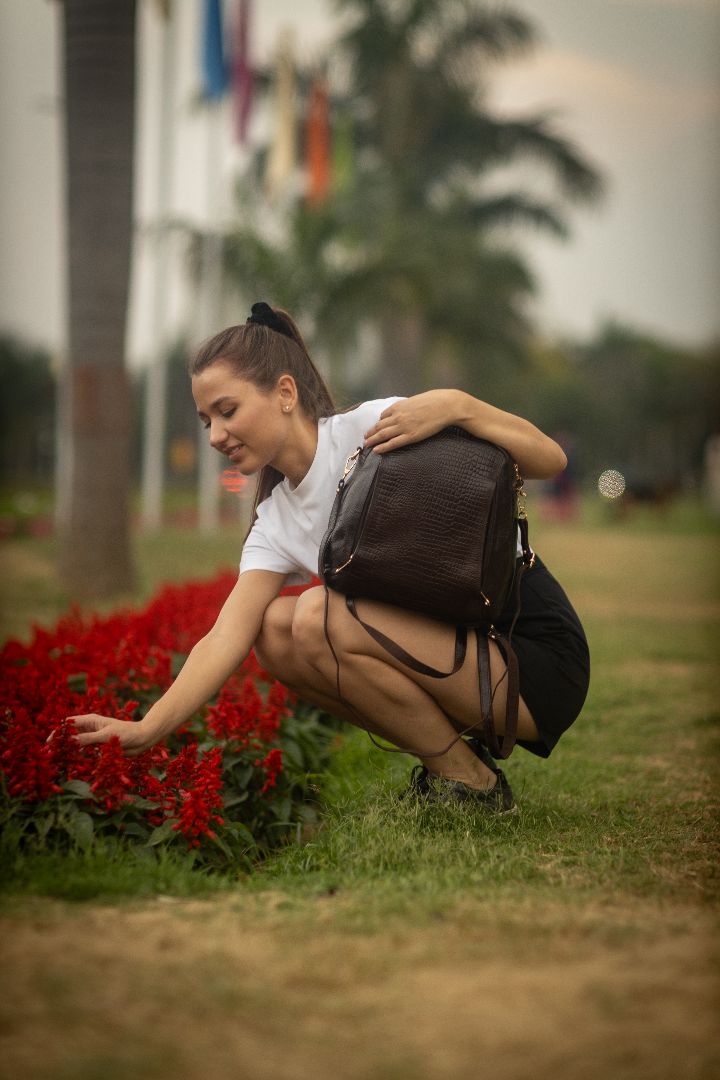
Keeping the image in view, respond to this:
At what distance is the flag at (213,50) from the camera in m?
16.7

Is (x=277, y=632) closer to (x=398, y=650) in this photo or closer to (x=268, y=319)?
(x=398, y=650)

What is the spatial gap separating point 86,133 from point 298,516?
6199 millimetres

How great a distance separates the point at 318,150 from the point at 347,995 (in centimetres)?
2014

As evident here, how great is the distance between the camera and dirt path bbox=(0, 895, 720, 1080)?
1.90m

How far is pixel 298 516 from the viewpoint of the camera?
3260 mm

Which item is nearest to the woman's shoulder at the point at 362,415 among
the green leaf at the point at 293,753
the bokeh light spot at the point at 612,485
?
the green leaf at the point at 293,753

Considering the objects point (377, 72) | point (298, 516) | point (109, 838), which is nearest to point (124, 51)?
point (298, 516)

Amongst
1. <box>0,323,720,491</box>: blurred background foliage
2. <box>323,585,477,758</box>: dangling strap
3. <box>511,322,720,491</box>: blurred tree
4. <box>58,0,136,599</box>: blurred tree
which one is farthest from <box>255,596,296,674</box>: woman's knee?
<box>511,322,720,491</box>: blurred tree

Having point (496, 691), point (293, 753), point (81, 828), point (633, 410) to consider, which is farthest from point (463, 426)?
point (633, 410)

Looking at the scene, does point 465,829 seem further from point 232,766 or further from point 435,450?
point 435,450

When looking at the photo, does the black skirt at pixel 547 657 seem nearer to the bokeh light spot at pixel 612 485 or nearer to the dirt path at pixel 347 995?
the dirt path at pixel 347 995

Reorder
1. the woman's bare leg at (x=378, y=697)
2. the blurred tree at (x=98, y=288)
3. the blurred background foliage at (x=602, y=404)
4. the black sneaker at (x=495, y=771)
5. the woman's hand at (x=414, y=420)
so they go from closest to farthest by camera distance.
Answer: the woman's hand at (x=414, y=420) < the woman's bare leg at (x=378, y=697) < the black sneaker at (x=495, y=771) < the blurred tree at (x=98, y=288) < the blurred background foliage at (x=602, y=404)

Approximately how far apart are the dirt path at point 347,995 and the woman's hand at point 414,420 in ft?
3.67

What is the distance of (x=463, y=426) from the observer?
10.0 ft
